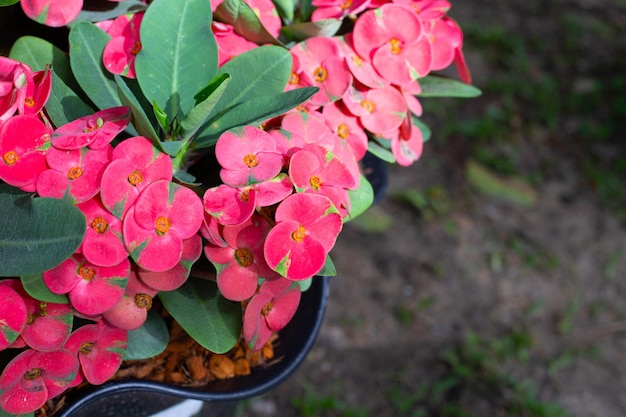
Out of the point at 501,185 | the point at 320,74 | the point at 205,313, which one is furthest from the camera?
the point at 501,185

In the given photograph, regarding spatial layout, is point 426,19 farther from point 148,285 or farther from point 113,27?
point 148,285

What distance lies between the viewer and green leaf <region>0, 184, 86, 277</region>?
1.98ft

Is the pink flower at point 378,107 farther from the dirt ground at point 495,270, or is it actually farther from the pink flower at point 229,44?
the dirt ground at point 495,270

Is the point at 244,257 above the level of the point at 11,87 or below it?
below

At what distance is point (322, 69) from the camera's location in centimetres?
84

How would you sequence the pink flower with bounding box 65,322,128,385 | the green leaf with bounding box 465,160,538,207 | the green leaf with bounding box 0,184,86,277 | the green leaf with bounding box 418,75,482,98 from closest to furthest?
1. the green leaf with bounding box 0,184,86,277
2. the pink flower with bounding box 65,322,128,385
3. the green leaf with bounding box 418,75,482,98
4. the green leaf with bounding box 465,160,538,207

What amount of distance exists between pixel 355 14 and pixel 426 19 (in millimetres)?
109

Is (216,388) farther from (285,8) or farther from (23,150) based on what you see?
(285,8)

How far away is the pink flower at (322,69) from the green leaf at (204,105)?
15 centimetres

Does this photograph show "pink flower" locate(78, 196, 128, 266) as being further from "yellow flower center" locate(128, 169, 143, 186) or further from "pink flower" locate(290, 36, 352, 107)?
"pink flower" locate(290, 36, 352, 107)

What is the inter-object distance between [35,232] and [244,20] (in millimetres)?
350

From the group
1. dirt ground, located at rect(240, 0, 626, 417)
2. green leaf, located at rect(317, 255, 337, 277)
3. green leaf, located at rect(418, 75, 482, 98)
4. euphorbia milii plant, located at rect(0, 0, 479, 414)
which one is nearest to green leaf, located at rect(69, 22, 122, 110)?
euphorbia milii plant, located at rect(0, 0, 479, 414)

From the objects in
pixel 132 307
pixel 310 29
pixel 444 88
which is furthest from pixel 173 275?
pixel 444 88

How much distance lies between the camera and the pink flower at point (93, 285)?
0.66 meters
